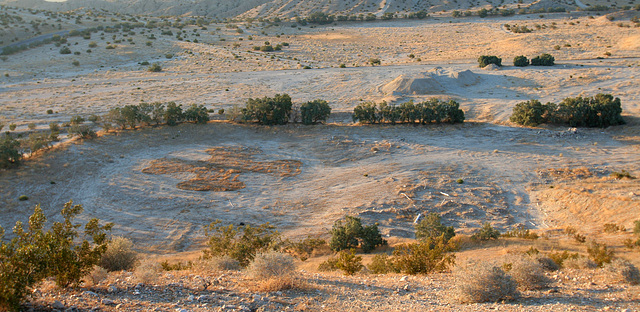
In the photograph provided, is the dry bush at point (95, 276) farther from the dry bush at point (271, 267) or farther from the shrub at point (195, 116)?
the shrub at point (195, 116)

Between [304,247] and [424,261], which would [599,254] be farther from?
[304,247]

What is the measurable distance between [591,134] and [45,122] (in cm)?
3835

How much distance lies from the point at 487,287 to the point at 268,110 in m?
22.8

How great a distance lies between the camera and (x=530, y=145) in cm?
2480

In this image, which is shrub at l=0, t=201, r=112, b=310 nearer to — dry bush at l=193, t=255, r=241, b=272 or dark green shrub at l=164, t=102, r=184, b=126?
dry bush at l=193, t=255, r=241, b=272

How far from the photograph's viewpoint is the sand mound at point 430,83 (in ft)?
118

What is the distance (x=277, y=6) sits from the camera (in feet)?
339

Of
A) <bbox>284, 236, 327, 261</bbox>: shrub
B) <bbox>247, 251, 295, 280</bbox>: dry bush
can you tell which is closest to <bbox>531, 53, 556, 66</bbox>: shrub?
<bbox>284, 236, 327, 261</bbox>: shrub

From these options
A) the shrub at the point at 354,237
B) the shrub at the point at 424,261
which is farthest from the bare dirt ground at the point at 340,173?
the shrub at the point at 354,237

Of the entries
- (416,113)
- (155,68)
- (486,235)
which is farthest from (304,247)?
(155,68)

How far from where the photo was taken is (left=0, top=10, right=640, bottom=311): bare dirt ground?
9.66m

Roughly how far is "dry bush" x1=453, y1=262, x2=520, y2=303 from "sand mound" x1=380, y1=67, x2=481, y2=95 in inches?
1124

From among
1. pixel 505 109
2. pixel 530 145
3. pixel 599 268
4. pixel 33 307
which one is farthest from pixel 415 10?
pixel 33 307

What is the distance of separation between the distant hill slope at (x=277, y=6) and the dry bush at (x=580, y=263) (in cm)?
8393
